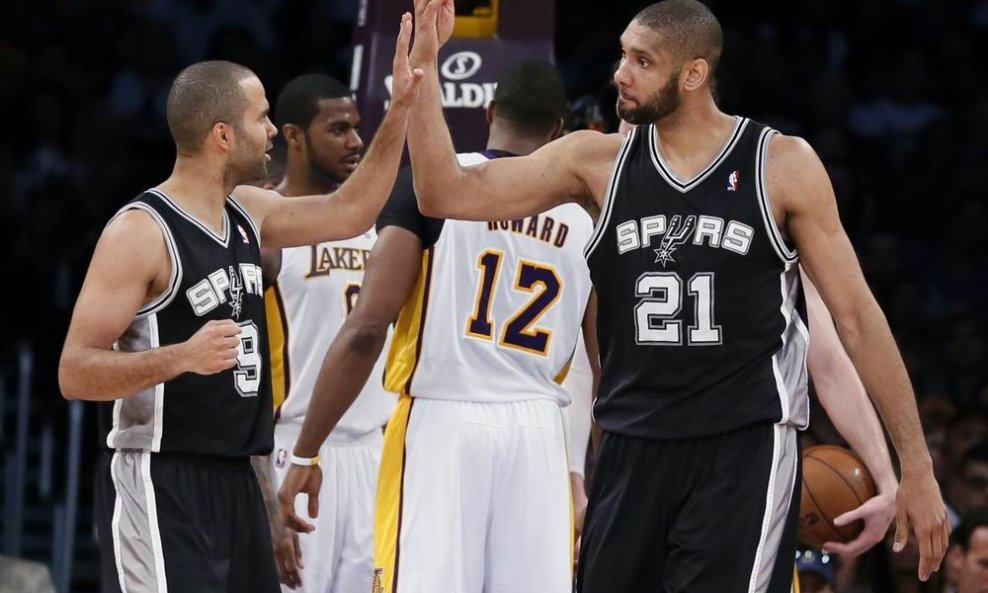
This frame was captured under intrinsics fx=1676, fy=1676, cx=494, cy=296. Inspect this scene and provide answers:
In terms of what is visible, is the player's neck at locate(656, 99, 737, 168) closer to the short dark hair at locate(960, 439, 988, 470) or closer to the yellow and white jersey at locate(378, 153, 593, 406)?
the yellow and white jersey at locate(378, 153, 593, 406)

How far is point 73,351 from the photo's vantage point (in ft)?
14.3

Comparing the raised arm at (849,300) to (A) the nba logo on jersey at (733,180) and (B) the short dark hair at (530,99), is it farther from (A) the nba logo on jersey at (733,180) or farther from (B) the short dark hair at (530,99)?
(B) the short dark hair at (530,99)

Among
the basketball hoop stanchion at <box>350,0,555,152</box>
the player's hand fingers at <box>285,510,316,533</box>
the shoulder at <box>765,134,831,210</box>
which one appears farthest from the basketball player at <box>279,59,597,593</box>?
the basketball hoop stanchion at <box>350,0,555,152</box>

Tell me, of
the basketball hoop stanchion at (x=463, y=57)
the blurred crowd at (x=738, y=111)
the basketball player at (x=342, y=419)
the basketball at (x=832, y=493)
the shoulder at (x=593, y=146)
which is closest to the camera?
the shoulder at (x=593, y=146)

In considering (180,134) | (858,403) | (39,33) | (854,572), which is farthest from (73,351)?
(39,33)

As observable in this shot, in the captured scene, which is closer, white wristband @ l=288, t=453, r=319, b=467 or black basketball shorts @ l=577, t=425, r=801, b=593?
black basketball shorts @ l=577, t=425, r=801, b=593

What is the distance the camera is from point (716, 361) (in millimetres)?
4438

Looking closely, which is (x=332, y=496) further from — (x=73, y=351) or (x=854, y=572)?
(x=854, y=572)

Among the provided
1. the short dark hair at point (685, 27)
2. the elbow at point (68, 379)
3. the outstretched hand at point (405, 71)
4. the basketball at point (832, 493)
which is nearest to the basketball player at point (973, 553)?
the basketball at point (832, 493)

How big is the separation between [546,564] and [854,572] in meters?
3.12

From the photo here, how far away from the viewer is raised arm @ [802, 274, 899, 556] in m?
4.94

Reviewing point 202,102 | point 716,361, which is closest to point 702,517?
point 716,361

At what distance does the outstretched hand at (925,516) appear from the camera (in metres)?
4.29

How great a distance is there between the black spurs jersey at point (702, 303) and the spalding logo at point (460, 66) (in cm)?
251
